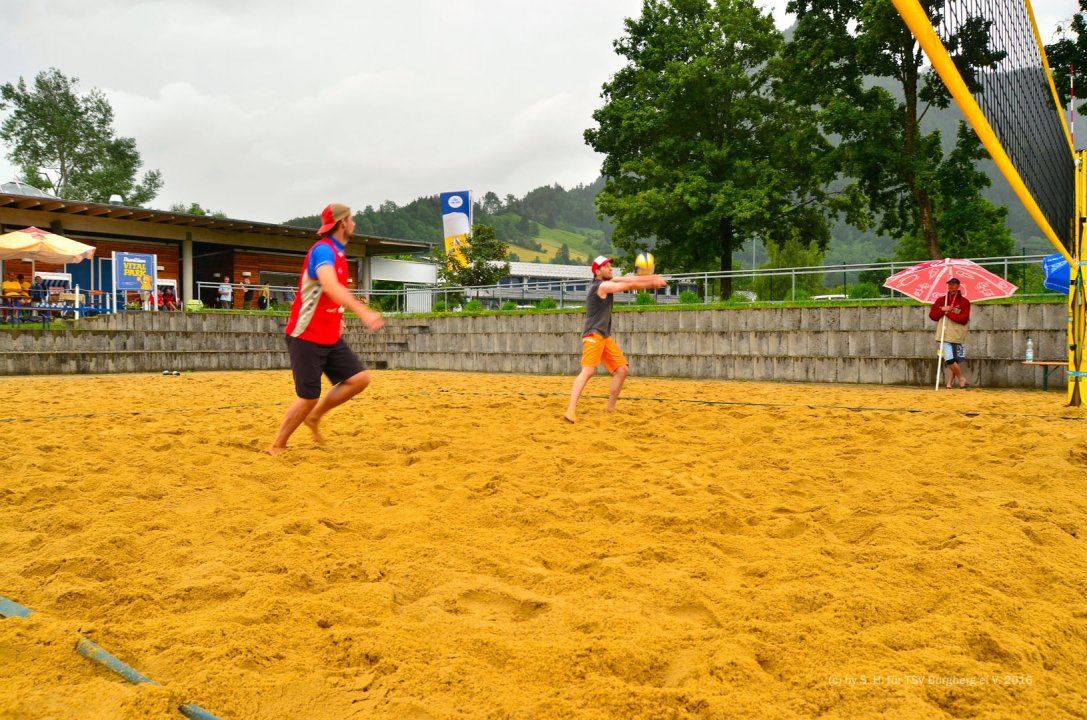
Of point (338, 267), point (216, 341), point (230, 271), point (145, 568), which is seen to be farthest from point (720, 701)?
point (230, 271)

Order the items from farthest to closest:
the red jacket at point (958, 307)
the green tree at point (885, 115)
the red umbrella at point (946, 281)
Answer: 1. the green tree at point (885, 115)
2. the red umbrella at point (946, 281)
3. the red jacket at point (958, 307)

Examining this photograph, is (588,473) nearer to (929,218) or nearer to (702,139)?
(929,218)

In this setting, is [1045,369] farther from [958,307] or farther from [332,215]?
[332,215]

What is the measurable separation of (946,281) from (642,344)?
5.58 m

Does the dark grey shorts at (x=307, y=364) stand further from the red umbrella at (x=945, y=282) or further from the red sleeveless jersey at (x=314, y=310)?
the red umbrella at (x=945, y=282)

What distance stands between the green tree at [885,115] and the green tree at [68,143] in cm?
4792

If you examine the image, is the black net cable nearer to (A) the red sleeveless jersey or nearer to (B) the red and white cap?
(B) the red and white cap

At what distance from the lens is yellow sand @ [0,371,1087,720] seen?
1.79 metres

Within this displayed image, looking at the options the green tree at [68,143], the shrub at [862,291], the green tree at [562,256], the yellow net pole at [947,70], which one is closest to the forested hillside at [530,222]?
the green tree at [562,256]

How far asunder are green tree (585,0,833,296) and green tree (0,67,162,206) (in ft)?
135

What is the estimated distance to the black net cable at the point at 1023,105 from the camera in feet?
21.1

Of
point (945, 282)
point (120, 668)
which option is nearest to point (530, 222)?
point (945, 282)

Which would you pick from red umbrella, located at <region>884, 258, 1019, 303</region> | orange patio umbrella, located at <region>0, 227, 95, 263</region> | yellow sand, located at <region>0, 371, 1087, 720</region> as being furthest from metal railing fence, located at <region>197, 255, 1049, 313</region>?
yellow sand, located at <region>0, 371, 1087, 720</region>

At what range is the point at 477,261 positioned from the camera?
27.0 metres
